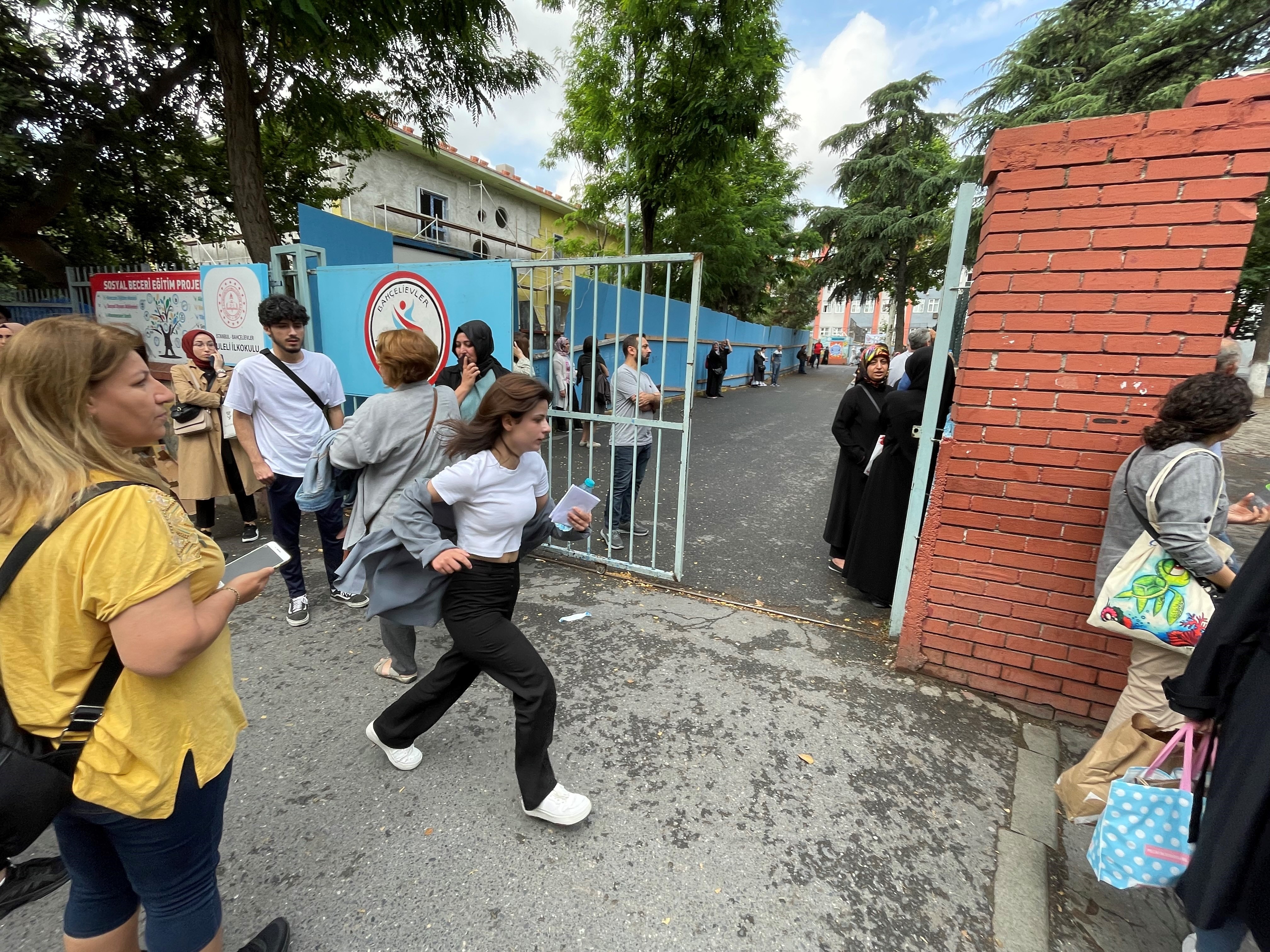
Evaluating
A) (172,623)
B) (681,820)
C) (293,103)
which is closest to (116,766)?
(172,623)

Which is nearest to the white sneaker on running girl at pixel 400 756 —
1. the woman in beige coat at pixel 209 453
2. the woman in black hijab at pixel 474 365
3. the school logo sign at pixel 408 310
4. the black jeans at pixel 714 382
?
the woman in black hijab at pixel 474 365

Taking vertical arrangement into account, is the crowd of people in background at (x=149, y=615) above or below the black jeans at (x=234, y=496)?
above

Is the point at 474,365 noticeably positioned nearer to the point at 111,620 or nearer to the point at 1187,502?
the point at 111,620

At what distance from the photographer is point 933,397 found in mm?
3027

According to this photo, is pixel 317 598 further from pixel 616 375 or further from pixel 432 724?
pixel 616 375

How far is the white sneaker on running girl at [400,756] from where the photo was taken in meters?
2.32

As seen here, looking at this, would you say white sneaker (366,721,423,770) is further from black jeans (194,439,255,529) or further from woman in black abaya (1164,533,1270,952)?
black jeans (194,439,255,529)

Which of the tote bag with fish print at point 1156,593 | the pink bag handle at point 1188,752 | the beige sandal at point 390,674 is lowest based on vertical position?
the beige sandal at point 390,674

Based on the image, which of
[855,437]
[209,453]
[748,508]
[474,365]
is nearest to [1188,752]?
[855,437]

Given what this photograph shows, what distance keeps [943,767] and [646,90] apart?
11.0 metres

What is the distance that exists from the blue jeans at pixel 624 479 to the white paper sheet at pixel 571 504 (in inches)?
67.9

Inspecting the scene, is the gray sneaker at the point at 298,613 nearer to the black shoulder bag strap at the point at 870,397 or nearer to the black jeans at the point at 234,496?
the black jeans at the point at 234,496

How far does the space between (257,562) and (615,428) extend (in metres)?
2.99

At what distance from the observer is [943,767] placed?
2471 mm
